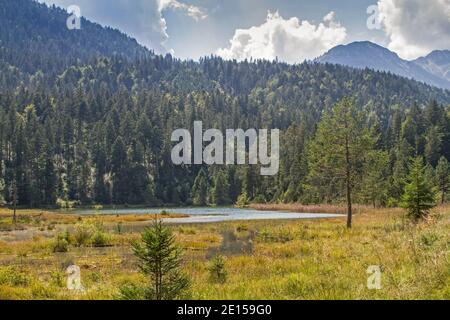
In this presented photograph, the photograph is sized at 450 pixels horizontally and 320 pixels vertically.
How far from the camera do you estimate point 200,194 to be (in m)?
155

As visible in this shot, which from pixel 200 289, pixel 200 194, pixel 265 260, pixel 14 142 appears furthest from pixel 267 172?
pixel 200 289

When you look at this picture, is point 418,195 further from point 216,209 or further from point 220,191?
point 220,191

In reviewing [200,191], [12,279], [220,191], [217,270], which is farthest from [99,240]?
[200,191]

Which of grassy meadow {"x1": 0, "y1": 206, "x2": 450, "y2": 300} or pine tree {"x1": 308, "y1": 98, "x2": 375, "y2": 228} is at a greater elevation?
pine tree {"x1": 308, "y1": 98, "x2": 375, "y2": 228}

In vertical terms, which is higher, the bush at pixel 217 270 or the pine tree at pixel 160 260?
the pine tree at pixel 160 260

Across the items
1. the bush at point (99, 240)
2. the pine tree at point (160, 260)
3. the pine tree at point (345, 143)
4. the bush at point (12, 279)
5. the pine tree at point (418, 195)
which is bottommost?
the bush at point (99, 240)

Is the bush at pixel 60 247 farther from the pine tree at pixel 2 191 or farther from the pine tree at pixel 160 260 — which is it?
the pine tree at pixel 2 191

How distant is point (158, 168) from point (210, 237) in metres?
133

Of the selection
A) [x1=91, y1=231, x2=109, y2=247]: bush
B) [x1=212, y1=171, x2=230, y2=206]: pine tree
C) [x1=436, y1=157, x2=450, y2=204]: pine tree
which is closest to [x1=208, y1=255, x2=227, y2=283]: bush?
[x1=91, y1=231, x2=109, y2=247]: bush

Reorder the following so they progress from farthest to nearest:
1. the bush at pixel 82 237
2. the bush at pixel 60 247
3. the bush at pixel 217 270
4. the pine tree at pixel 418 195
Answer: the bush at pixel 82 237 < the bush at pixel 60 247 < the pine tree at pixel 418 195 < the bush at pixel 217 270

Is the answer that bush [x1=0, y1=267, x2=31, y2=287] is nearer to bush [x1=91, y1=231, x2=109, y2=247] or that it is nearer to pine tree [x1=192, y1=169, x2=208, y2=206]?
bush [x1=91, y1=231, x2=109, y2=247]

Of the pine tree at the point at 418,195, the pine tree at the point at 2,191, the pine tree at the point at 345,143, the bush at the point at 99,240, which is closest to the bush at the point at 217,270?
the pine tree at the point at 418,195
